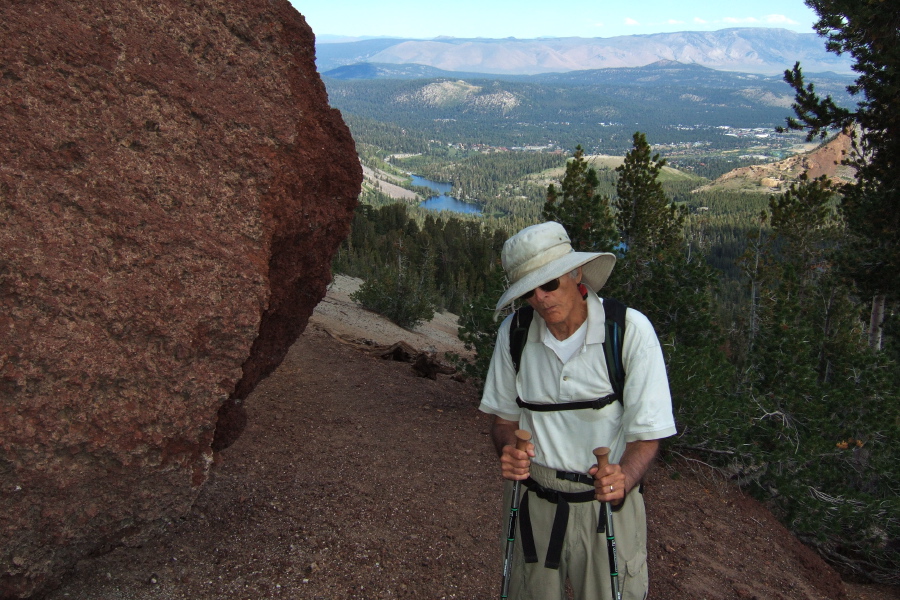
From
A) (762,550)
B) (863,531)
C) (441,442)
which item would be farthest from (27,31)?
Answer: (863,531)

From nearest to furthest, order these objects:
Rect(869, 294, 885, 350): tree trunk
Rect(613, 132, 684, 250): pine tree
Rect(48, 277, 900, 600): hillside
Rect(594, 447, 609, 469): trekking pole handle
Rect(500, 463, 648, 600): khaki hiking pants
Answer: Rect(594, 447, 609, 469): trekking pole handle, Rect(500, 463, 648, 600): khaki hiking pants, Rect(48, 277, 900, 600): hillside, Rect(869, 294, 885, 350): tree trunk, Rect(613, 132, 684, 250): pine tree

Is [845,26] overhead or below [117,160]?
overhead

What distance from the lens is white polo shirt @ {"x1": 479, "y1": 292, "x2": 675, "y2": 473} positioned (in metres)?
2.44

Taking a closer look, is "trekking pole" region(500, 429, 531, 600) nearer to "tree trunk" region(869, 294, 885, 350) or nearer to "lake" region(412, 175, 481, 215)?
"tree trunk" region(869, 294, 885, 350)

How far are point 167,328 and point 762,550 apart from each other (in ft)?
16.9

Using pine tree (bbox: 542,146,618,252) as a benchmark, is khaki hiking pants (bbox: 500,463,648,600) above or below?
below

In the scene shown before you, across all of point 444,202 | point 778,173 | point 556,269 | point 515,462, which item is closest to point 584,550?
point 515,462

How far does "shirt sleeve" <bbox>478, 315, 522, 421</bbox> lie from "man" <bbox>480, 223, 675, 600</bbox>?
58 millimetres

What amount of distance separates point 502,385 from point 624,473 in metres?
0.62

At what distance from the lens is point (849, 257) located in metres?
11.3

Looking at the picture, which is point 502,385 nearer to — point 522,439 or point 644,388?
point 522,439

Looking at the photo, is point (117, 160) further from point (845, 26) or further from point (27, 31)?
point (845, 26)

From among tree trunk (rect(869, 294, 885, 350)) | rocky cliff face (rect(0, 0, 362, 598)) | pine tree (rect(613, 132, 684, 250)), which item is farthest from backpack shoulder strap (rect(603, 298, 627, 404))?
pine tree (rect(613, 132, 684, 250))

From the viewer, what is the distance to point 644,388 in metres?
2.43
